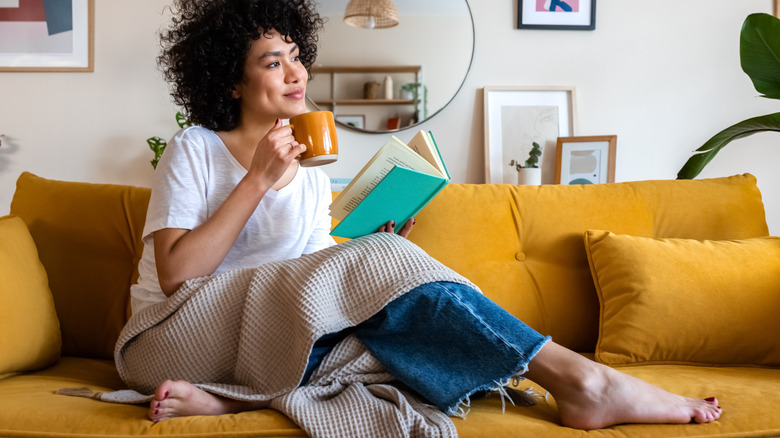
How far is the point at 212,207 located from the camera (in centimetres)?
136

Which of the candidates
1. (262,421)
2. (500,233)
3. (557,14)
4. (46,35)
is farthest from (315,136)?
(46,35)

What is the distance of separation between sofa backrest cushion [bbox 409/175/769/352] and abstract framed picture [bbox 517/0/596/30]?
0.86 m

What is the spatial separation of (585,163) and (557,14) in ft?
1.86

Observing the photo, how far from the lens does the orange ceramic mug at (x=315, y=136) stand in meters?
1.24

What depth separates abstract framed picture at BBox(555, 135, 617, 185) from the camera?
7.56 feet

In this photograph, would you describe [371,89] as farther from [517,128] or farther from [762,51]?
[762,51]

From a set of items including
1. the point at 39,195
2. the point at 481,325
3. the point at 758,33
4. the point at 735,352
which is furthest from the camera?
the point at 758,33

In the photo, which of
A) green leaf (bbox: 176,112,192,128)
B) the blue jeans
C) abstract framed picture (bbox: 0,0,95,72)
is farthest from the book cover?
abstract framed picture (bbox: 0,0,95,72)

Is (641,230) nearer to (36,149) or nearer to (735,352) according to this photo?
(735,352)

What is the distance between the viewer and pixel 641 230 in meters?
1.68

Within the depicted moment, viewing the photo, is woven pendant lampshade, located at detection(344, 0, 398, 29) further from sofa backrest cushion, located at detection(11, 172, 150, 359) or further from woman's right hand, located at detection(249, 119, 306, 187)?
woman's right hand, located at detection(249, 119, 306, 187)

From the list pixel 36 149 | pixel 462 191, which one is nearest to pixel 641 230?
pixel 462 191

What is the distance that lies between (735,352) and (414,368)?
33.4 inches

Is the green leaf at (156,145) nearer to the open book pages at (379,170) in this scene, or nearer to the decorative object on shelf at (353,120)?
the decorative object on shelf at (353,120)
